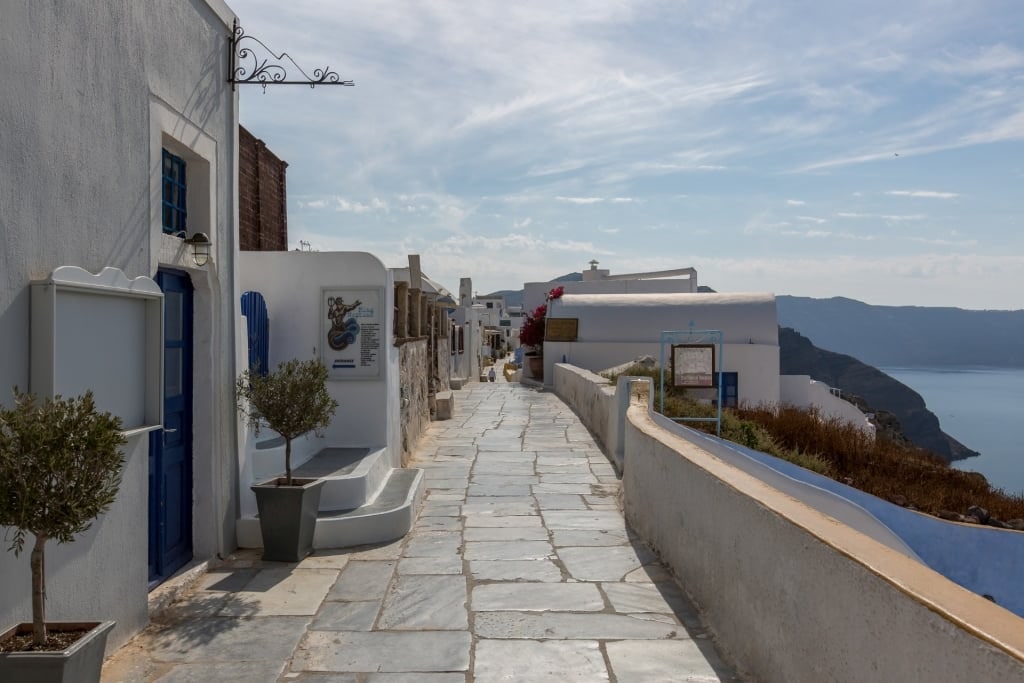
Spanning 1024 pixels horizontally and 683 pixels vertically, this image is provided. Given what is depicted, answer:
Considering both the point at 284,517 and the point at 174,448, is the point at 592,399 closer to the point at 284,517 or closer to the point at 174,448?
the point at 284,517

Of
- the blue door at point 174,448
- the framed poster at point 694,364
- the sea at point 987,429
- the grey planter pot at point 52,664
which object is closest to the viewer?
the grey planter pot at point 52,664

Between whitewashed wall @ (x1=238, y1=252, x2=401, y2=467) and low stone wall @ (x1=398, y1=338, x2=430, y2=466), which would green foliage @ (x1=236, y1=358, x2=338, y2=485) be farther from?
low stone wall @ (x1=398, y1=338, x2=430, y2=466)

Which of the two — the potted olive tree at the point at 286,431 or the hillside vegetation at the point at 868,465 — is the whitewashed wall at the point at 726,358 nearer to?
the hillside vegetation at the point at 868,465

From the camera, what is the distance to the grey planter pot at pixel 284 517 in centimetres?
588

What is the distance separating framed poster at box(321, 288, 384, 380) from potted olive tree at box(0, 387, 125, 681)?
5.23 m

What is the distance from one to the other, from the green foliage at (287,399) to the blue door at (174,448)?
1.51 feet

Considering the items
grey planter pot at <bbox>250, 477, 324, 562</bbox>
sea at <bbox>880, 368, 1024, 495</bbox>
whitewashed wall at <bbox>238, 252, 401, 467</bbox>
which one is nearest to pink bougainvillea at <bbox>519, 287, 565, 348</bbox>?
whitewashed wall at <bbox>238, 252, 401, 467</bbox>

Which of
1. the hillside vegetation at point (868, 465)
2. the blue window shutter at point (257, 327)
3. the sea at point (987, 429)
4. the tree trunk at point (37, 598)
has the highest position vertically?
the blue window shutter at point (257, 327)

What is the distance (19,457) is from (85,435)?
0.71 ft

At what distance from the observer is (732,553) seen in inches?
171

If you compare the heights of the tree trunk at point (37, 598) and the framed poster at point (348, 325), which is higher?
the framed poster at point (348, 325)

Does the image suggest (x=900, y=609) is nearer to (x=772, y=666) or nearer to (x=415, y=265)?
(x=772, y=666)

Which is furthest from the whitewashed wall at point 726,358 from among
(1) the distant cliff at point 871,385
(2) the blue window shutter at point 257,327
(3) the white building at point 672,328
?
(1) the distant cliff at point 871,385

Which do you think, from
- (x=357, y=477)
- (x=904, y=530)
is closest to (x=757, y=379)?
(x=904, y=530)
